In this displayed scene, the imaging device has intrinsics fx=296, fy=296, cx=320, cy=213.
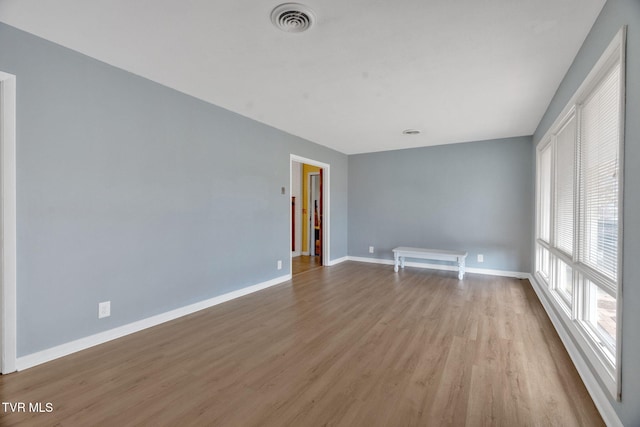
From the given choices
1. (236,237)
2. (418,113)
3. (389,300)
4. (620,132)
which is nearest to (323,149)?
(418,113)

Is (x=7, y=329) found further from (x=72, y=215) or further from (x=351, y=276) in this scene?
(x=351, y=276)

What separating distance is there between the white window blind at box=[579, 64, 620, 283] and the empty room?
24mm

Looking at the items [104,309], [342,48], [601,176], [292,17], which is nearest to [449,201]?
[601,176]

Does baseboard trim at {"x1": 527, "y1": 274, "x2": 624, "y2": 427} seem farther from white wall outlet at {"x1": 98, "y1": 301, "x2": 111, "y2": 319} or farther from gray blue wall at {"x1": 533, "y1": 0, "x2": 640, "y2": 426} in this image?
white wall outlet at {"x1": 98, "y1": 301, "x2": 111, "y2": 319}

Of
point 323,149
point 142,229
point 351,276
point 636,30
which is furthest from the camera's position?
point 323,149

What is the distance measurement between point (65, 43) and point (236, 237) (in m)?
2.45

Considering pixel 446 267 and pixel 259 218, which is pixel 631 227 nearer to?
pixel 259 218

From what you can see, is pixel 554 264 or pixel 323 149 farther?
pixel 323 149

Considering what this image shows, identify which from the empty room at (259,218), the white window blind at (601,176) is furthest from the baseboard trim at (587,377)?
the white window blind at (601,176)

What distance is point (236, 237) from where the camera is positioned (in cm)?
391

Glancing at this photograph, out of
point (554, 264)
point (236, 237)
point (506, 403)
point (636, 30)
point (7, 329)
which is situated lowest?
point (506, 403)

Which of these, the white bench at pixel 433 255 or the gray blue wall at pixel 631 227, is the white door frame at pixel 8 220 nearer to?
the gray blue wall at pixel 631 227

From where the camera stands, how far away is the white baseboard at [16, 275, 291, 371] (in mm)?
2199

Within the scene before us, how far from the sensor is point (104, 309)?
102 inches
